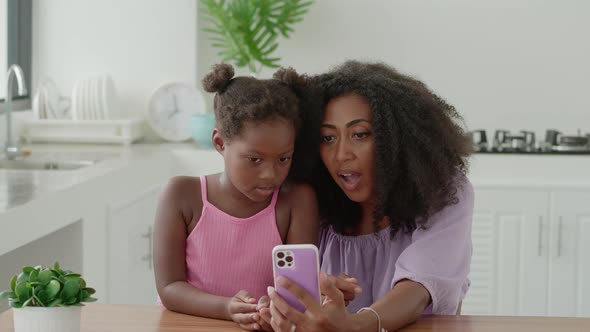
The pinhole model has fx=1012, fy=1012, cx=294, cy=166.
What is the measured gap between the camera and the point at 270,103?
1.81 metres

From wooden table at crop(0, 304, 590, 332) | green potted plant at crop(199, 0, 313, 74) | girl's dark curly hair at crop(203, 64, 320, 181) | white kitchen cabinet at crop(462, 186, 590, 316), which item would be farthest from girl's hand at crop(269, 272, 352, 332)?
green potted plant at crop(199, 0, 313, 74)

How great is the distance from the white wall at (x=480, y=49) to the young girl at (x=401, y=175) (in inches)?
98.6

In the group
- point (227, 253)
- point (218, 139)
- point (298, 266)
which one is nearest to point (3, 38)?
point (218, 139)

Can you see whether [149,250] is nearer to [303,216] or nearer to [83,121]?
[83,121]

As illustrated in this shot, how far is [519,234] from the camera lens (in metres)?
4.01

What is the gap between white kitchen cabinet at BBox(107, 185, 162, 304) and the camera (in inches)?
134

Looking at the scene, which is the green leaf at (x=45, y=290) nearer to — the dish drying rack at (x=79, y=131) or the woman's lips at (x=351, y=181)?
the woman's lips at (x=351, y=181)

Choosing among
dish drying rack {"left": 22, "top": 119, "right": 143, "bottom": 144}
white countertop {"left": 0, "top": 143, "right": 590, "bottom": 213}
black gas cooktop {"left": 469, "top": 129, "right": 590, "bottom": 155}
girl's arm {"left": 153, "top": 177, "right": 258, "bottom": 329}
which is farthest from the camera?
dish drying rack {"left": 22, "top": 119, "right": 143, "bottom": 144}

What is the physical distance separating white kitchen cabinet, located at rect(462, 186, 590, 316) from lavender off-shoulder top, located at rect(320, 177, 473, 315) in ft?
6.36

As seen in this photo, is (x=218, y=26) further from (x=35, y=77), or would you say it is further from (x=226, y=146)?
(x=226, y=146)

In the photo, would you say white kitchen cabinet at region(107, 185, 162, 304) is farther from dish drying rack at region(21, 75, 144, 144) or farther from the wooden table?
the wooden table

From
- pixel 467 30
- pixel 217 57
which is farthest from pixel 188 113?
pixel 467 30

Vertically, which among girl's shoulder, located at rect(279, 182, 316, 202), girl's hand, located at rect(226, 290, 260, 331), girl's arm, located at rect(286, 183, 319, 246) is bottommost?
girl's hand, located at rect(226, 290, 260, 331)

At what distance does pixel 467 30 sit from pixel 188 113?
1.29 metres
